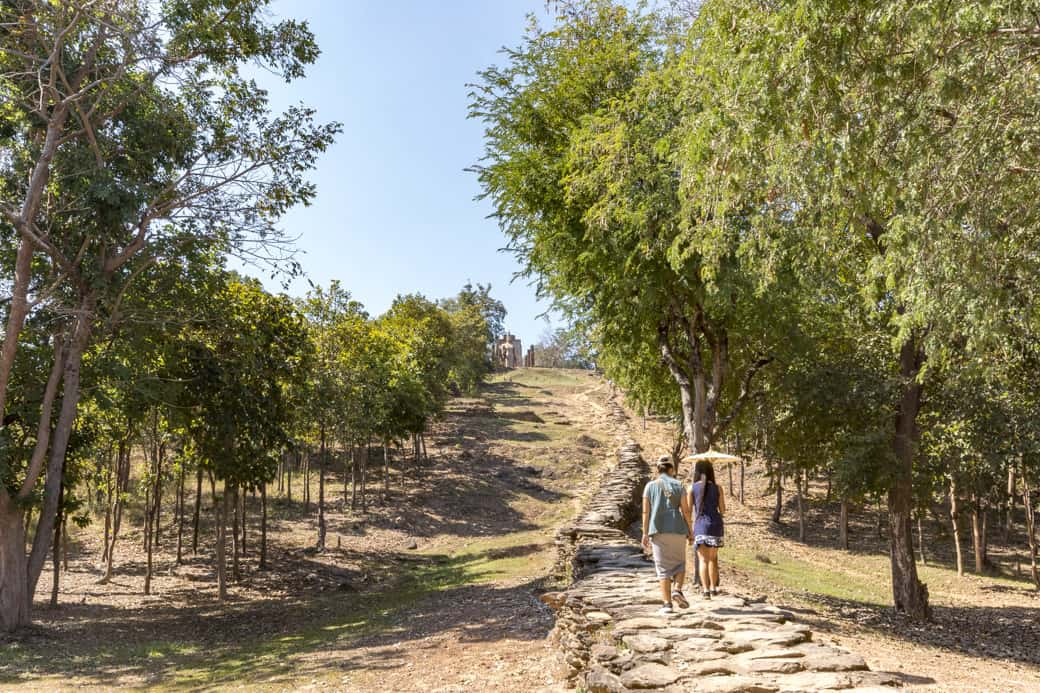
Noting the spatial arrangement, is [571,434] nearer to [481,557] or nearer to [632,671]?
[481,557]

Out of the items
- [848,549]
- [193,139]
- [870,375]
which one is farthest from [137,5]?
[848,549]

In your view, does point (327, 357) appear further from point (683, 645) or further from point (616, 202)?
point (683, 645)

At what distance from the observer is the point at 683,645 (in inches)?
263

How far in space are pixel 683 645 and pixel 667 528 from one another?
1.84 meters

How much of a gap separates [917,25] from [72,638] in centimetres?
1869

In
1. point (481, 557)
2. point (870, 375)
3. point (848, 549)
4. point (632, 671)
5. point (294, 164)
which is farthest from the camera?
point (848, 549)

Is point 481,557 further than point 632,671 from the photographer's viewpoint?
Yes

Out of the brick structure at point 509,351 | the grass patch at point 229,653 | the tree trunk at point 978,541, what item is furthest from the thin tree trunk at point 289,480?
the brick structure at point 509,351

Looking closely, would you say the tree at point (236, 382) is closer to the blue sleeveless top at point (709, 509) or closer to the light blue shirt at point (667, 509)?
the light blue shirt at point (667, 509)

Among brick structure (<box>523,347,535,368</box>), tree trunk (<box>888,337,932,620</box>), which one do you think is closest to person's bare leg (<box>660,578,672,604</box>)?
tree trunk (<box>888,337,932,620</box>)

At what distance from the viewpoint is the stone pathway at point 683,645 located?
5.66 meters

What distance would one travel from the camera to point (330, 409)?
25.6m

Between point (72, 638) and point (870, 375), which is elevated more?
point (870, 375)

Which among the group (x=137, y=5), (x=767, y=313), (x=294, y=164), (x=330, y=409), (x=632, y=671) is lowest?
(x=632, y=671)
